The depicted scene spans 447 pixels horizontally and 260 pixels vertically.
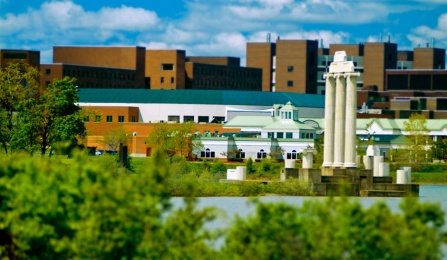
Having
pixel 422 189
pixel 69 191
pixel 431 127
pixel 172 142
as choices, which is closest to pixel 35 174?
pixel 69 191

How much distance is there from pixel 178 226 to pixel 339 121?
3106 inches

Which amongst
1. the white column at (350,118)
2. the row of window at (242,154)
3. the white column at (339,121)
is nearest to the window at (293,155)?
the row of window at (242,154)

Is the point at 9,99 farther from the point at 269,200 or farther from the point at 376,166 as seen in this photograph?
the point at 376,166

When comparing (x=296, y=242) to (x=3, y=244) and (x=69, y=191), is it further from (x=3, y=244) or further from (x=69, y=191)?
(x=3, y=244)

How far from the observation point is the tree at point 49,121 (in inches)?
4557

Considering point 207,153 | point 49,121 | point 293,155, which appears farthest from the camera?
Answer: point 207,153

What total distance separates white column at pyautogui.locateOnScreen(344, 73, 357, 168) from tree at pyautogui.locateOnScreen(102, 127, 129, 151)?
62.3m

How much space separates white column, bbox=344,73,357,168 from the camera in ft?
384

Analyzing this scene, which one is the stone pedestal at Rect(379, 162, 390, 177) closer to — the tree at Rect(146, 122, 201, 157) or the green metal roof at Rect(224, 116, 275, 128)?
the tree at Rect(146, 122, 201, 157)

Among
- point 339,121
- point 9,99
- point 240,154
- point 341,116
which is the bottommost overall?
point 240,154

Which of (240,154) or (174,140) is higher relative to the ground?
(174,140)

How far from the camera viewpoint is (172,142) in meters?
171

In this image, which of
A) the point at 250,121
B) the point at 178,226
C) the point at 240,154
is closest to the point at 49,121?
the point at 240,154

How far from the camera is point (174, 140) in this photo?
172m
